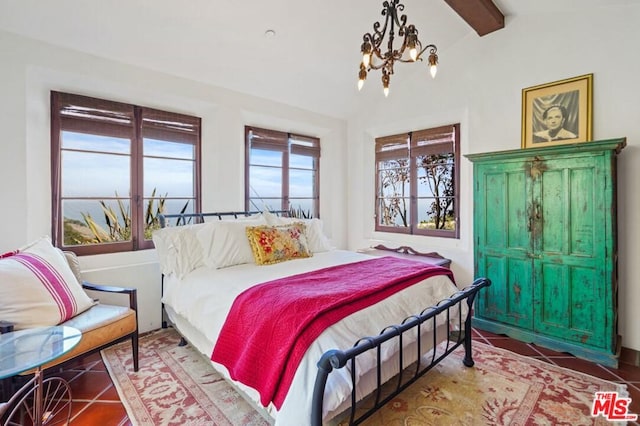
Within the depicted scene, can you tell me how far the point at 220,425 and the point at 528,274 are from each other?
2750 mm

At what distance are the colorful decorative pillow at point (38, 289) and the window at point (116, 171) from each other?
2.11ft

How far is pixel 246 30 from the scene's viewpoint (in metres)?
2.88

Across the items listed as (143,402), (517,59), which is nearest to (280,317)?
(143,402)

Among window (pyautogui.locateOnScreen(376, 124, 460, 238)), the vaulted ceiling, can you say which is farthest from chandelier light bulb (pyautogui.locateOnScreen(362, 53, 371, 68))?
window (pyautogui.locateOnScreen(376, 124, 460, 238))

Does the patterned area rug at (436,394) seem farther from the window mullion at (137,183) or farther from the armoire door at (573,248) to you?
the window mullion at (137,183)

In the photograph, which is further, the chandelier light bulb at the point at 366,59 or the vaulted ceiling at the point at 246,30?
the vaulted ceiling at the point at 246,30

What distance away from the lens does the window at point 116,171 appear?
111 inches

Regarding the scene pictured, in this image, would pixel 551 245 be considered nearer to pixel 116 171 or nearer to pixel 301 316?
pixel 301 316

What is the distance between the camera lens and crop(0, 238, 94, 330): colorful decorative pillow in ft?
6.08

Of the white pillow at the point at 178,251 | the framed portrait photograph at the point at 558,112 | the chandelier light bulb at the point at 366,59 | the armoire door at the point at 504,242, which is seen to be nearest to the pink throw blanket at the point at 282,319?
the white pillow at the point at 178,251

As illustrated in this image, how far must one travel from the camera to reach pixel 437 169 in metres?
4.05

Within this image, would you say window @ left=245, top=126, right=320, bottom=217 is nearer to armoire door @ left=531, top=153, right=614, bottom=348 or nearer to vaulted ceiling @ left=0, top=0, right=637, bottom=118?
vaulted ceiling @ left=0, top=0, right=637, bottom=118

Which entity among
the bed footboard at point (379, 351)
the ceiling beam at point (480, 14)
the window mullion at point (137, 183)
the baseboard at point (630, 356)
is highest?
the ceiling beam at point (480, 14)

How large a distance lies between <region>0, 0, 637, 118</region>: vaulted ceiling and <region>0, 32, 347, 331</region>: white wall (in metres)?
0.13
